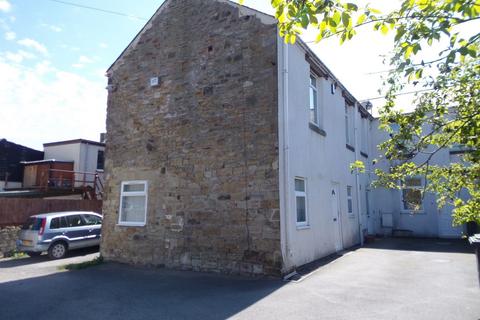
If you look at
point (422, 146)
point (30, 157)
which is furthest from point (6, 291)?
point (30, 157)

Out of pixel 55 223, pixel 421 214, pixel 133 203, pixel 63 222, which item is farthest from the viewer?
pixel 421 214

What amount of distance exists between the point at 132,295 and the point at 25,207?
10156 millimetres

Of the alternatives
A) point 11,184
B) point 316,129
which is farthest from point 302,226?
point 11,184

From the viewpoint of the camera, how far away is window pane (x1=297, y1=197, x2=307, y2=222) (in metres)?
9.55

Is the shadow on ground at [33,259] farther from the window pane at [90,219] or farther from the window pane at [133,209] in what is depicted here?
the window pane at [133,209]

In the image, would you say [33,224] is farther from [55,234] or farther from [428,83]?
[428,83]

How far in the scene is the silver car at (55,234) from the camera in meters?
12.5

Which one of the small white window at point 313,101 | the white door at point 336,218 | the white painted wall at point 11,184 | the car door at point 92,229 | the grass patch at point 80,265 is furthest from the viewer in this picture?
the white painted wall at point 11,184

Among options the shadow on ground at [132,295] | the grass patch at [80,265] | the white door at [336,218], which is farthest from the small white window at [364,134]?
the grass patch at [80,265]

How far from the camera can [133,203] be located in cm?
1116

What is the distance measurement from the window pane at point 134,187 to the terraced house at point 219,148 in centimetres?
3

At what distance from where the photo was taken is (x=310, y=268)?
908 centimetres

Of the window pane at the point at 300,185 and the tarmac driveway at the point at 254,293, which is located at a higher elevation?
the window pane at the point at 300,185

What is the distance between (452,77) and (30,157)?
96.9 feet
